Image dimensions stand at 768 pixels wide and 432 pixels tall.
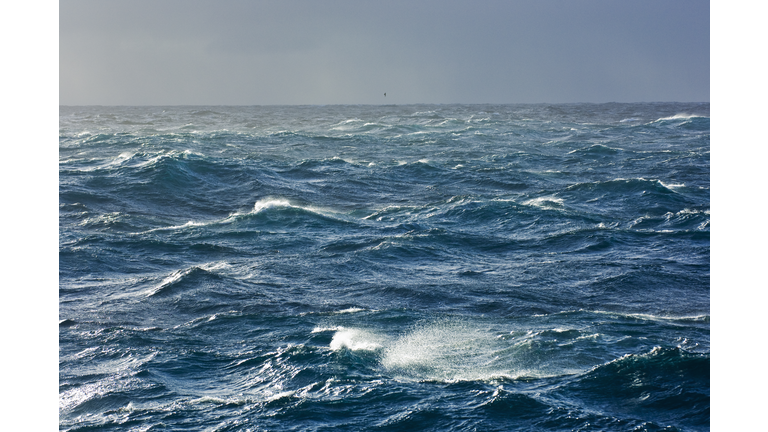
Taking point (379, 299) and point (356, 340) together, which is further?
point (379, 299)

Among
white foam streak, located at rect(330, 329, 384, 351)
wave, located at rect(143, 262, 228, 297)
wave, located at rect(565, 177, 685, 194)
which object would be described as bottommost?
white foam streak, located at rect(330, 329, 384, 351)

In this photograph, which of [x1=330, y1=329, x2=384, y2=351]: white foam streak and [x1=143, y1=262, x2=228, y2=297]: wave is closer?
[x1=330, y1=329, x2=384, y2=351]: white foam streak

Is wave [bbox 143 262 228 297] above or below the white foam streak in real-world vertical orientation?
above

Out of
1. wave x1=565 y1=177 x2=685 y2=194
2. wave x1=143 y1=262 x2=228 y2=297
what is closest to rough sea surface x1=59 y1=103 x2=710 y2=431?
wave x1=143 y1=262 x2=228 y2=297

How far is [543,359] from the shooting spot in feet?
55.1

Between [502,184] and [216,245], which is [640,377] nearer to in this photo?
[216,245]

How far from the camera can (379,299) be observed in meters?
22.1

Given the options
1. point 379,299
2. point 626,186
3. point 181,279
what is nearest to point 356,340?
point 379,299

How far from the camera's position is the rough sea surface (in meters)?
14.5

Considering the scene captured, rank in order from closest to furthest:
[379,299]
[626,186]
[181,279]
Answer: [379,299]
[181,279]
[626,186]

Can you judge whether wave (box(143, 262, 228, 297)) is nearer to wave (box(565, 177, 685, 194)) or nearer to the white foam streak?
the white foam streak

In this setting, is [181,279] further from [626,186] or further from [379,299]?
[626,186]

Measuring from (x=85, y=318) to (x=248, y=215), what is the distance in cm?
1465
